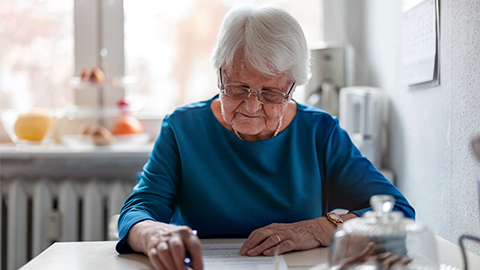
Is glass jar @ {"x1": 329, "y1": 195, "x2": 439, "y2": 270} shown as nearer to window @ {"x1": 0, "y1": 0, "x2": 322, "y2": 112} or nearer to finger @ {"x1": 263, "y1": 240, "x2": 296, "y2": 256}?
finger @ {"x1": 263, "y1": 240, "x2": 296, "y2": 256}

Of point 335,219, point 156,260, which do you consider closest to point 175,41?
point 335,219

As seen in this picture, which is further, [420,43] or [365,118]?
[365,118]

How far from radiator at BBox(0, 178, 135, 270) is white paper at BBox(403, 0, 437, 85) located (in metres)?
1.47

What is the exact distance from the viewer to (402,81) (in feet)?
5.43

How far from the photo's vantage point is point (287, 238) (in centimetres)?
91

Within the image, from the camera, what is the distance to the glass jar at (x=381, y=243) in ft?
2.05

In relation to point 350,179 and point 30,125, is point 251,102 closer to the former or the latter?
point 350,179

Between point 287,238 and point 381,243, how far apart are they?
31 cm

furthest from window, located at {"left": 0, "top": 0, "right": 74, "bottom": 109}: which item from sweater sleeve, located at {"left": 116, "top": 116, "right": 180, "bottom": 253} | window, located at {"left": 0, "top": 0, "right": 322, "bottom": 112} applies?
sweater sleeve, located at {"left": 116, "top": 116, "right": 180, "bottom": 253}

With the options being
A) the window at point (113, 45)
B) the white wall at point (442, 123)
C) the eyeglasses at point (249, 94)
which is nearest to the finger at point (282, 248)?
the eyeglasses at point (249, 94)

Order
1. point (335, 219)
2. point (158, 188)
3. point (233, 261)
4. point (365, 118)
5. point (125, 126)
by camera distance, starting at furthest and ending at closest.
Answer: point (125, 126) < point (365, 118) < point (158, 188) < point (335, 219) < point (233, 261)

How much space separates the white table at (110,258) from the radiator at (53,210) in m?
1.13

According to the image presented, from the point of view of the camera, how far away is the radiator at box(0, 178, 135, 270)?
6.61 feet

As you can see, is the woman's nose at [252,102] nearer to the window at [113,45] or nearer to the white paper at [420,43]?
the white paper at [420,43]
